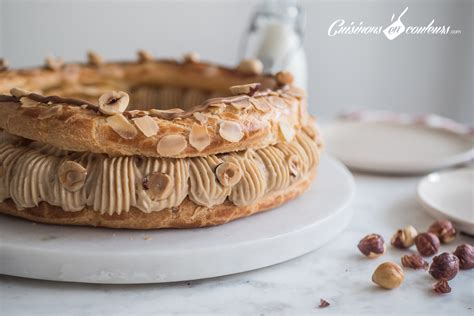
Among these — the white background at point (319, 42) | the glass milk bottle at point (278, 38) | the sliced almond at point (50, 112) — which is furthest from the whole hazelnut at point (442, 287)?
the white background at point (319, 42)

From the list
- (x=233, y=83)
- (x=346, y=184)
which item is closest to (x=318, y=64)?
(x=233, y=83)

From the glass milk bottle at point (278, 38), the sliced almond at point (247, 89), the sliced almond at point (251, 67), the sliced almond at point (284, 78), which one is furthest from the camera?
the glass milk bottle at point (278, 38)

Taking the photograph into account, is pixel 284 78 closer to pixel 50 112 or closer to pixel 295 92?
pixel 295 92

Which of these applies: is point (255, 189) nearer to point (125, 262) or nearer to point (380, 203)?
point (125, 262)

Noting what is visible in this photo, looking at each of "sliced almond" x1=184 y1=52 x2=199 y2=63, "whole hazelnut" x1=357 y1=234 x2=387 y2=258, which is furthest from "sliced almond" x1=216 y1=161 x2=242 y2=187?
"sliced almond" x1=184 y1=52 x2=199 y2=63

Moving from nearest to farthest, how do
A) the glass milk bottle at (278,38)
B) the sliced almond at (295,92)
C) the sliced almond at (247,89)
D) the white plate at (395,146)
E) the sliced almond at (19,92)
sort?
the sliced almond at (19,92) < the sliced almond at (247,89) < the sliced almond at (295,92) < the white plate at (395,146) < the glass milk bottle at (278,38)

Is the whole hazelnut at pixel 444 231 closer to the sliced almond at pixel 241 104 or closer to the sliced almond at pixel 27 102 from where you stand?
the sliced almond at pixel 241 104

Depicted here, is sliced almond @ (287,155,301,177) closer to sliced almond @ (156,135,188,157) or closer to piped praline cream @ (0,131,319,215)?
piped praline cream @ (0,131,319,215)
